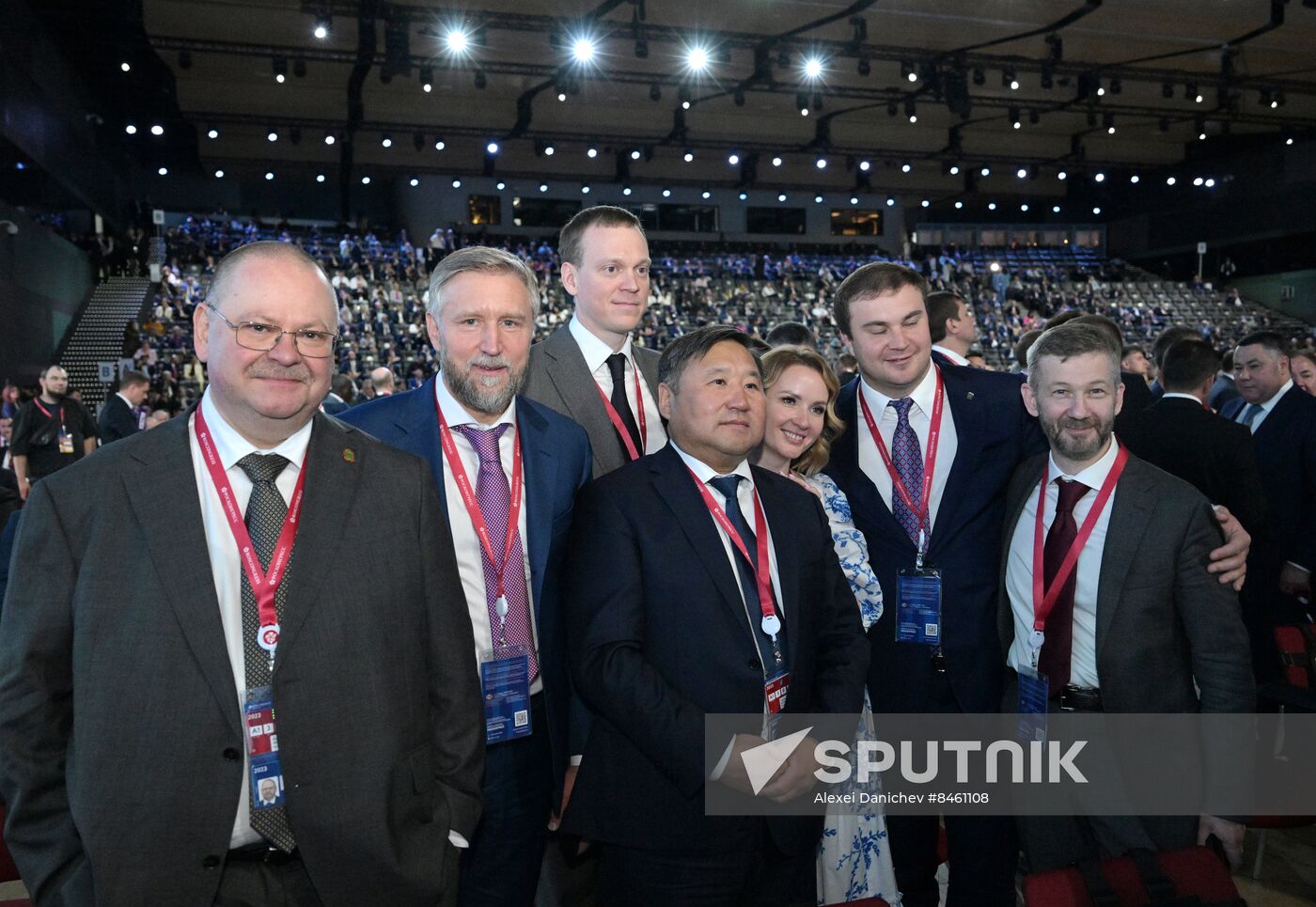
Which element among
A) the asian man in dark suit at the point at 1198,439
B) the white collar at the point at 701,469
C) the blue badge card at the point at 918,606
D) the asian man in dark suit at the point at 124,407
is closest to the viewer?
the white collar at the point at 701,469

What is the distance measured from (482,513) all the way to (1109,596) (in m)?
1.38

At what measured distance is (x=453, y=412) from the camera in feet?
6.46

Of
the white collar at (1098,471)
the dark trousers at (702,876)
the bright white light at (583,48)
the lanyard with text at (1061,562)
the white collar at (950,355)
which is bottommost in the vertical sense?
the dark trousers at (702,876)

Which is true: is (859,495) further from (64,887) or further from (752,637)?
(64,887)

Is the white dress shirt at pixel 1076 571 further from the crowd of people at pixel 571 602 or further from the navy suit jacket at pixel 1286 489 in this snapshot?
the navy suit jacket at pixel 1286 489

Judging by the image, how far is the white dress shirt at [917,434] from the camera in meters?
2.38

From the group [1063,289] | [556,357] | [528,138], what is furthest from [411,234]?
[556,357]

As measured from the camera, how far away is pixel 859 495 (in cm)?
239

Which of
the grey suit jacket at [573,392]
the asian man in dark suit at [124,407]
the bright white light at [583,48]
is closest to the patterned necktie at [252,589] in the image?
the grey suit jacket at [573,392]

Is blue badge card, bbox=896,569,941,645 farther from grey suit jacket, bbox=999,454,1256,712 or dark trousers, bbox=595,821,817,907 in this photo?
dark trousers, bbox=595,821,817,907

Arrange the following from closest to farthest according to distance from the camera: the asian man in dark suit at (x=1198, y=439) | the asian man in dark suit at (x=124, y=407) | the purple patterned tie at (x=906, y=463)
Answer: the purple patterned tie at (x=906, y=463) < the asian man in dark suit at (x=1198, y=439) < the asian man in dark suit at (x=124, y=407)

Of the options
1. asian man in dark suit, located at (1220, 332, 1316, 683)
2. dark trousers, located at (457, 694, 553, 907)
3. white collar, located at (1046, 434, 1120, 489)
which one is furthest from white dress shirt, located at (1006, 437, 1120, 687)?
asian man in dark suit, located at (1220, 332, 1316, 683)

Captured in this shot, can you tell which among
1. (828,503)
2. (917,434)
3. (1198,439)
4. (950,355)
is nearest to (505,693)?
(828,503)

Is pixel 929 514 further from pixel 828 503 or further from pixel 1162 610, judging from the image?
pixel 1162 610
